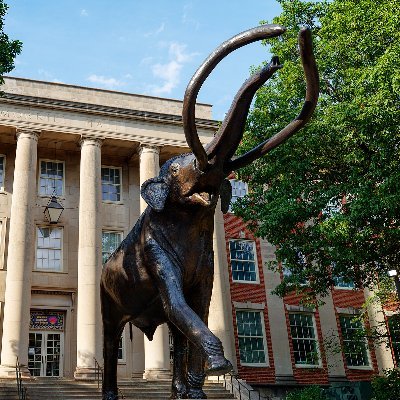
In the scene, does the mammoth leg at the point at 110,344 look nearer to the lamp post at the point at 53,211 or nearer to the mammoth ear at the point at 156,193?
the mammoth ear at the point at 156,193

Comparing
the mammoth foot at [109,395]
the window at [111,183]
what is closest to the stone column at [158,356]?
the window at [111,183]

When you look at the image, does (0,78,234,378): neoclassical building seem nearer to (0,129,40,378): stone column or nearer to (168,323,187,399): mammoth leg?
(0,129,40,378): stone column

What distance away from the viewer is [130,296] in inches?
202

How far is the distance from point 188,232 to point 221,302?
20903 millimetres

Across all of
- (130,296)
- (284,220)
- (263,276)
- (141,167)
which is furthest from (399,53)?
(263,276)

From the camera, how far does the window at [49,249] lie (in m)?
26.3

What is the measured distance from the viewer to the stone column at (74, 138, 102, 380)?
21.7 meters

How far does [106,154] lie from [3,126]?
574 centimetres

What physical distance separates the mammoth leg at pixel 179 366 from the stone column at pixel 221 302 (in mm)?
19447

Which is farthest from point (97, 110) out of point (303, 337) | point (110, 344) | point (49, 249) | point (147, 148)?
point (110, 344)

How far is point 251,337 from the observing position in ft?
93.1

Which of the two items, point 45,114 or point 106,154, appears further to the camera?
point 106,154

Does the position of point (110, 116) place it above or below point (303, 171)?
above

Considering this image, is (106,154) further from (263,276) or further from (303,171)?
(303,171)
